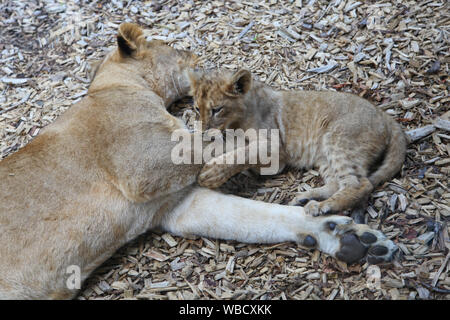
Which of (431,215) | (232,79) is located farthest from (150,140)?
(431,215)

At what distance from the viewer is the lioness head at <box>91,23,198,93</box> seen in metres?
4.23

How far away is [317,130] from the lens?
412 centimetres

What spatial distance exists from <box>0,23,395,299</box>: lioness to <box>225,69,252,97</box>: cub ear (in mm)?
523

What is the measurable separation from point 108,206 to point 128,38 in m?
1.62

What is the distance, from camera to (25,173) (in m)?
3.51

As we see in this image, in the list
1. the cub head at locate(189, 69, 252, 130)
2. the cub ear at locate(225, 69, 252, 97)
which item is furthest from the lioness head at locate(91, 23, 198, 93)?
the cub ear at locate(225, 69, 252, 97)

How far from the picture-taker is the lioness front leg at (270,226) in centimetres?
326

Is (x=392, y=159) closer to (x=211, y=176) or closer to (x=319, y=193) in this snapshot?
(x=319, y=193)

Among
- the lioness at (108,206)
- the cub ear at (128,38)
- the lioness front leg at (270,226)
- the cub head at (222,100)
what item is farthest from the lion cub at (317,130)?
the cub ear at (128,38)

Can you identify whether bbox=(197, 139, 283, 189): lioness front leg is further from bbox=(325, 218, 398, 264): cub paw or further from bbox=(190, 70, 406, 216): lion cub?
bbox=(325, 218, 398, 264): cub paw

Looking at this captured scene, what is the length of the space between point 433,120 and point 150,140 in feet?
7.91

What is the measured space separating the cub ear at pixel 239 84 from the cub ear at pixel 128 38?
99 cm

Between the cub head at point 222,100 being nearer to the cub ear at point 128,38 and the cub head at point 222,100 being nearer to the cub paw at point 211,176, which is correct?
the cub paw at point 211,176

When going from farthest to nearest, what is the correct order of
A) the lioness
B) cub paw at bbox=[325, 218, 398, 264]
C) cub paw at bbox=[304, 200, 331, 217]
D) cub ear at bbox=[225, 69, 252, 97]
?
cub ear at bbox=[225, 69, 252, 97] < cub paw at bbox=[304, 200, 331, 217] < the lioness < cub paw at bbox=[325, 218, 398, 264]
